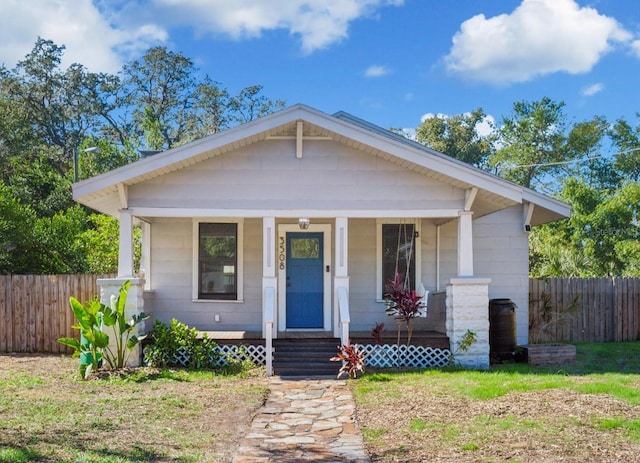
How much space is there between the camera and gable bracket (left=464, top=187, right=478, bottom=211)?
11407 mm

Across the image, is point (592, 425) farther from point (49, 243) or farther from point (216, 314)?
point (49, 243)

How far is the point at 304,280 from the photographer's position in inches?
521

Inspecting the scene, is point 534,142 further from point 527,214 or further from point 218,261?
point 218,261

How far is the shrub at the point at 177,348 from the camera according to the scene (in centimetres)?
1126

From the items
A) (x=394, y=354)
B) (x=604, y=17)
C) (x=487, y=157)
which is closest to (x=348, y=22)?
(x=604, y=17)

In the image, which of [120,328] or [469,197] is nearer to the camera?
[120,328]

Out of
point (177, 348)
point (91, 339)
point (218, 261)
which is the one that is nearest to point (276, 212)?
point (218, 261)

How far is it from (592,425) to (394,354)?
4.95 m

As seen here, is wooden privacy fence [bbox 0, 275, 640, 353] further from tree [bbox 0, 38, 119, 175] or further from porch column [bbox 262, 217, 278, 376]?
tree [bbox 0, 38, 119, 175]

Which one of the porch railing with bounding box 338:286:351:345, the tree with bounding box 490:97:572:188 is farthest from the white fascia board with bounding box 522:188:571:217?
the tree with bounding box 490:97:572:188

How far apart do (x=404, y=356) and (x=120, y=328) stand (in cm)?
474

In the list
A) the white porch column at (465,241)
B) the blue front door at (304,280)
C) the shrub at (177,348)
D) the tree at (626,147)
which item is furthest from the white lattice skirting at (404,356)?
A: the tree at (626,147)

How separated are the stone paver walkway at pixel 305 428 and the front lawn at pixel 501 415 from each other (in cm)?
21

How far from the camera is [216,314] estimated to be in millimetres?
13109
